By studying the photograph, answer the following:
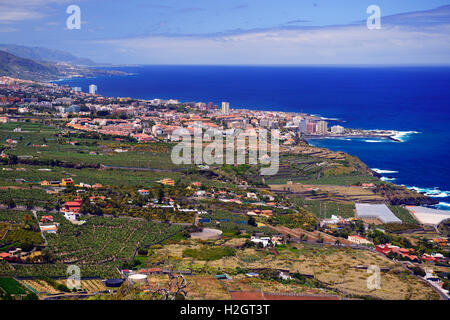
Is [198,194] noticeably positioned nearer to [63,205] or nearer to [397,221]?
[63,205]

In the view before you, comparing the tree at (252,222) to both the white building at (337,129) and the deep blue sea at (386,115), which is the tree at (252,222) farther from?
the white building at (337,129)

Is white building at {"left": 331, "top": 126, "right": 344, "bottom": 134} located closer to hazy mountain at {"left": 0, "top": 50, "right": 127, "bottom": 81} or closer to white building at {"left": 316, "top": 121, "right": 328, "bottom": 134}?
white building at {"left": 316, "top": 121, "right": 328, "bottom": 134}

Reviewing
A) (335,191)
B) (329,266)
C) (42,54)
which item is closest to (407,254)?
(329,266)

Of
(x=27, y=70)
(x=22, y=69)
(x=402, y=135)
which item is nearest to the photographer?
(x=402, y=135)

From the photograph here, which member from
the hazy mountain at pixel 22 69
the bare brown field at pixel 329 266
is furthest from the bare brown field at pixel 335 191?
the hazy mountain at pixel 22 69

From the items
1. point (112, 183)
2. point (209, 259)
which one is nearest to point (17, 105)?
point (112, 183)

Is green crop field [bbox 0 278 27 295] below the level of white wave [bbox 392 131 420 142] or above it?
below

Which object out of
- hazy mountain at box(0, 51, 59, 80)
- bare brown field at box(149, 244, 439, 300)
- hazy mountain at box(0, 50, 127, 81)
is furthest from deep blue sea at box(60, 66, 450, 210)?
hazy mountain at box(0, 50, 127, 81)

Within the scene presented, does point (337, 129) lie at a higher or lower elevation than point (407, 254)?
higher

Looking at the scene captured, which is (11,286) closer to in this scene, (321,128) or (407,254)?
(407,254)
